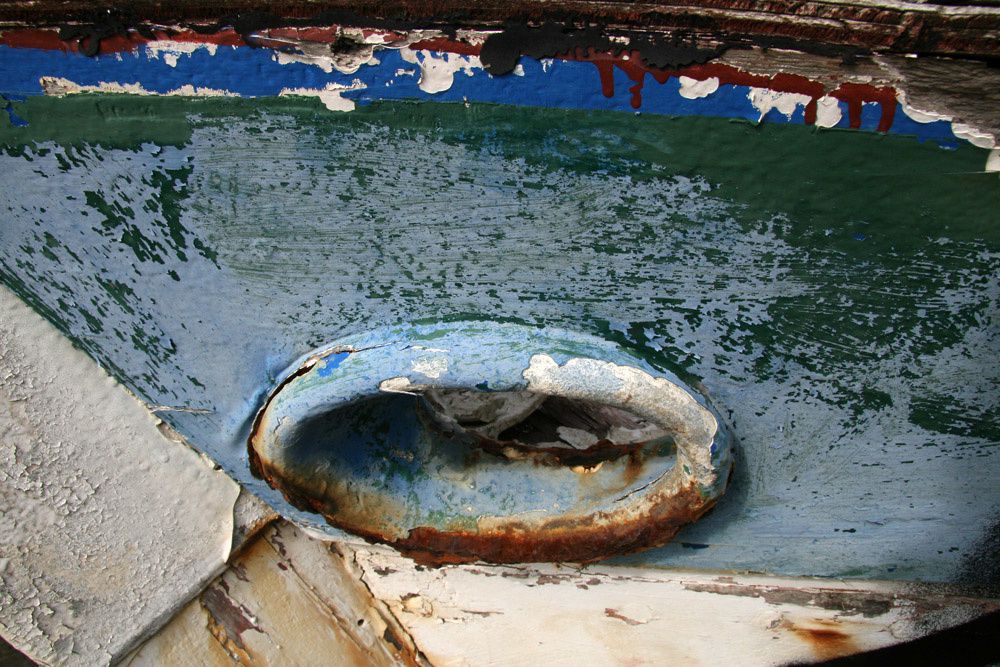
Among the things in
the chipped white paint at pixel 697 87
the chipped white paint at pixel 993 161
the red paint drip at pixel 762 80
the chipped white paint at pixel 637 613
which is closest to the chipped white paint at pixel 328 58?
the red paint drip at pixel 762 80

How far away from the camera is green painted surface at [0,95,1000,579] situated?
2.38ft

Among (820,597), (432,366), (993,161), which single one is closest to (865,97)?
(993,161)

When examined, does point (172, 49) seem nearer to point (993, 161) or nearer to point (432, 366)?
point (432, 366)

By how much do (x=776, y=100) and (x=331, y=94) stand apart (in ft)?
1.37

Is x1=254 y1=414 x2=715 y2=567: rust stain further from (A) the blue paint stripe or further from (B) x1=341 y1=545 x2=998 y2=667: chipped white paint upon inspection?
(A) the blue paint stripe

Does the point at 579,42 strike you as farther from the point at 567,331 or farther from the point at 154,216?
the point at 154,216

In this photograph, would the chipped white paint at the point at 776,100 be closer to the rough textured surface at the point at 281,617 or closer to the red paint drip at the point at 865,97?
A: the red paint drip at the point at 865,97

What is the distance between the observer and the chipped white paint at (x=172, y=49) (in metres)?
0.70

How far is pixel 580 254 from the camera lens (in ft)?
2.75

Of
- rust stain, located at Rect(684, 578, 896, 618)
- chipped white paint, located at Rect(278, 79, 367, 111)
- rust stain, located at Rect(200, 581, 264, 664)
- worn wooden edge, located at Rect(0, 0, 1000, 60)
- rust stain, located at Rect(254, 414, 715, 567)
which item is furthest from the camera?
rust stain, located at Rect(200, 581, 264, 664)

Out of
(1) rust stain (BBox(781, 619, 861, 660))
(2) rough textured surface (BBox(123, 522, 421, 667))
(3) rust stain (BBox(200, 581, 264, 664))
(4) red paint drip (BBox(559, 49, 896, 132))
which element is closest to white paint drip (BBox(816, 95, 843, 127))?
(4) red paint drip (BBox(559, 49, 896, 132))

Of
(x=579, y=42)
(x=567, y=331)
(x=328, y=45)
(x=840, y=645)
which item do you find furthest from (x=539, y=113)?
(x=840, y=645)

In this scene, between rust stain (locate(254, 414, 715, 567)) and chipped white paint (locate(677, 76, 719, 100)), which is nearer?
chipped white paint (locate(677, 76, 719, 100))

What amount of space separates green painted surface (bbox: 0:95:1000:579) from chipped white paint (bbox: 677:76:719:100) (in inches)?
1.0
